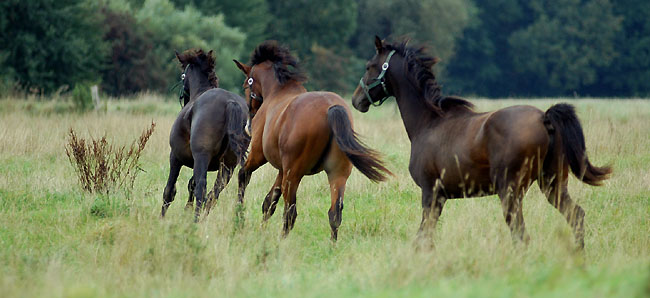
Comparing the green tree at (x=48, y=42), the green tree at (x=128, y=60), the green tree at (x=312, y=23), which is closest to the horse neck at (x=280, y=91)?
the green tree at (x=48, y=42)

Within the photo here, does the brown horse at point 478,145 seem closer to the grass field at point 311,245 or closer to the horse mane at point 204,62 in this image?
the grass field at point 311,245

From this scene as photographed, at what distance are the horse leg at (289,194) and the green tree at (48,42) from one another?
2602 cm

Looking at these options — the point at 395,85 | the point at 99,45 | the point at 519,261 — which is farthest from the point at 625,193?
the point at 99,45

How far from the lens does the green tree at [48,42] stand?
30625 millimetres

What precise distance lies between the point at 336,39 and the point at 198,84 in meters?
46.1

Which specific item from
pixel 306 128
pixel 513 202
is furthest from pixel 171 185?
pixel 513 202

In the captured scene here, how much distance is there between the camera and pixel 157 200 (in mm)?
9273

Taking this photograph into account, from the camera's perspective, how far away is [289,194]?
739cm

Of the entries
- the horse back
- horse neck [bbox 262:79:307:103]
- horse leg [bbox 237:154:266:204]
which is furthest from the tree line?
the horse back

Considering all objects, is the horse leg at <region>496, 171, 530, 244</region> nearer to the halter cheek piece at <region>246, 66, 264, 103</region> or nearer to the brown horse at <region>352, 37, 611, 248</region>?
the brown horse at <region>352, 37, 611, 248</region>

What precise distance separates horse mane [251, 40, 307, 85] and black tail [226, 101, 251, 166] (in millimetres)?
603

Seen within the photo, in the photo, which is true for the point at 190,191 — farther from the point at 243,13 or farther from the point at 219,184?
the point at 243,13

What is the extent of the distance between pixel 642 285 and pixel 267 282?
2.72m

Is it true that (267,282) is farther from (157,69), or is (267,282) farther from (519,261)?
(157,69)
